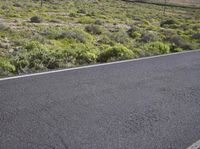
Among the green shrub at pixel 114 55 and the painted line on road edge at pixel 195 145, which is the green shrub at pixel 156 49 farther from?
the painted line on road edge at pixel 195 145

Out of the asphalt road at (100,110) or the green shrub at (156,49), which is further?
the green shrub at (156,49)

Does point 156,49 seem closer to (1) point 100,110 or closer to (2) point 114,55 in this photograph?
(2) point 114,55

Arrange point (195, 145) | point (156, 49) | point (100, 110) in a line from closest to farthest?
point (195, 145), point (100, 110), point (156, 49)

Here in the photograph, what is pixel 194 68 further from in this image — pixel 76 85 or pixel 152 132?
pixel 152 132

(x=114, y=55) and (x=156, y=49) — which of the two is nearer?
(x=114, y=55)

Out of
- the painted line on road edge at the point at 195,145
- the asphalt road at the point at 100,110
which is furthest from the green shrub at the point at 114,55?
the painted line on road edge at the point at 195,145

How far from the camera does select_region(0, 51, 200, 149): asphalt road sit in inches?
206

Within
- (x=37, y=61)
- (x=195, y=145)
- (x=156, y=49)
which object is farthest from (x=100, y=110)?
(x=156, y=49)

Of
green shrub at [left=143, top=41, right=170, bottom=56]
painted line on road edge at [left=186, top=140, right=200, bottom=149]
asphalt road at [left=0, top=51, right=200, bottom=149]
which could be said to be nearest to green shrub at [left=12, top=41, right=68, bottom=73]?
asphalt road at [left=0, top=51, right=200, bottom=149]

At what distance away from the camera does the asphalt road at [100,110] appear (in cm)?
523

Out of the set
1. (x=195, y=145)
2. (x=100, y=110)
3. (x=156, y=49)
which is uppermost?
(x=195, y=145)

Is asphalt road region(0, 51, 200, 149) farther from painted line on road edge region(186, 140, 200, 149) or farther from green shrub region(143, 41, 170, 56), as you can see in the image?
green shrub region(143, 41, 170, 56)

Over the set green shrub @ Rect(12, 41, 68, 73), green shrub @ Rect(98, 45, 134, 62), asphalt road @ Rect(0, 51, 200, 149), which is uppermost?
asphalt road @ Rect(0, 51, 200, 149)

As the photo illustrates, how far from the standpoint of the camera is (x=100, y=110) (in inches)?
261
